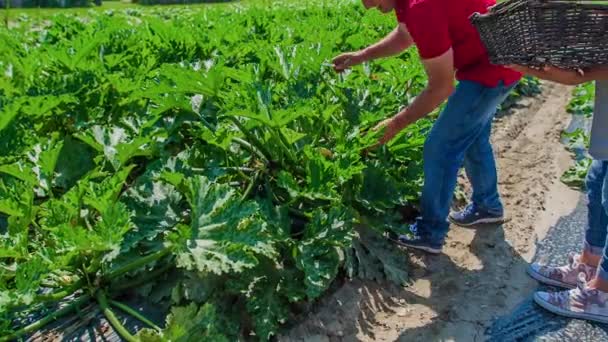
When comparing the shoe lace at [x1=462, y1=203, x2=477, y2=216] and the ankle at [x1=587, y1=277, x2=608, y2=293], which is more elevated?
the ankle at [x1=587, y1=277, x2=608, y2=293]

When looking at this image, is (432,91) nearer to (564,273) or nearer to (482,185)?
(482,185)

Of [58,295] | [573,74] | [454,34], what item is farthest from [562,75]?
[58,295]

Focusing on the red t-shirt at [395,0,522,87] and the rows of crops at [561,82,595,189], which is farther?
the rows of crops at [561,82,595,189]

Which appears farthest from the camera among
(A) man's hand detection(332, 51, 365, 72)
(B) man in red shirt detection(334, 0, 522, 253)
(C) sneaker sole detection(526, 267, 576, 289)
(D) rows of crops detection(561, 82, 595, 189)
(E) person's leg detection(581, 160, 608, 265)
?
(D) rows of crops detection(561, 82, 595, 189)

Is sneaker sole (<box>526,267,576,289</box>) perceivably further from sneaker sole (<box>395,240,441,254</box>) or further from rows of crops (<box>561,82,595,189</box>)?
rows of crops (<box>561,82,595,189</box>)

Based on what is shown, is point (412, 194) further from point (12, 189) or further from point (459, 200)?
point (12, 189)

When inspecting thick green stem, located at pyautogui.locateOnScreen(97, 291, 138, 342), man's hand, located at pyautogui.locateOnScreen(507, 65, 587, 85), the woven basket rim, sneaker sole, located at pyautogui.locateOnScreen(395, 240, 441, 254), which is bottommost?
sneaker sole, located at pyautogui.locateOnScreen(395, 240, 441, 254)

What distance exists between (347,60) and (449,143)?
0.85 meters

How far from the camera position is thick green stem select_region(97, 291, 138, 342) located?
2.43 metres

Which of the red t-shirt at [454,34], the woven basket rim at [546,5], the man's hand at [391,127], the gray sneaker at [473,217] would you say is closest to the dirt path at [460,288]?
the gray sneaker at [473,217]

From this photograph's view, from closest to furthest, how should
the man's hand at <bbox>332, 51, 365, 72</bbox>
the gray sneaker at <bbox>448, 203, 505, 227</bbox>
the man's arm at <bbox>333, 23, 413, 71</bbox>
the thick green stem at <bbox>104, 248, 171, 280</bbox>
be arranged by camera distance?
the thick green stem at <bbox>104, 248, 171, 280</bbox> → the man's arm at <bbox>333, 23, 413, 71</bbox> → the man's hand at <bbox>332, 51, 365, 72</bbox> → the gray sneaker at <bbox>448, 203, 505, 227</bbox>

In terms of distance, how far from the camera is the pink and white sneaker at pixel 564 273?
Result: 3.41 m

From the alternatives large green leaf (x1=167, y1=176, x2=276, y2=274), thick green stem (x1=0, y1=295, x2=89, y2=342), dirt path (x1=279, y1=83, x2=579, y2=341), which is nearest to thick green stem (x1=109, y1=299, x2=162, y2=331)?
thick green stem (x1=0, y1=295, x2=89, y2=342)

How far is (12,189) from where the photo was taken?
8.54 ft
